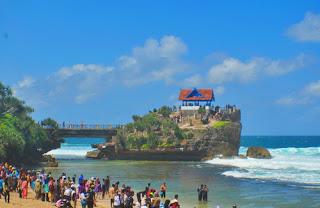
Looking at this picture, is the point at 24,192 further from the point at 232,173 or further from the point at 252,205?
the point at 232,173

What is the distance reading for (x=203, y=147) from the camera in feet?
198

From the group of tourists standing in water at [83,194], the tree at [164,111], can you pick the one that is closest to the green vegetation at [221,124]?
the tree at [164,111]

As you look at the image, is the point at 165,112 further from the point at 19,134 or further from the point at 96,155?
the point at 19,134

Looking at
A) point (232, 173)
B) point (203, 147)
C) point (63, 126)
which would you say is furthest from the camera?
point (63, 126)

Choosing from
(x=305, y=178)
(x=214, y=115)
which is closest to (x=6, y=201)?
(x=305, y=178)

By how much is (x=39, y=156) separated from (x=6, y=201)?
36.4 metres

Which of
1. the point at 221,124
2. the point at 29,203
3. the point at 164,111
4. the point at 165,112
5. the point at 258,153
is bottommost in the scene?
the point at 29,203

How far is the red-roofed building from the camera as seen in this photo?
2803 inches

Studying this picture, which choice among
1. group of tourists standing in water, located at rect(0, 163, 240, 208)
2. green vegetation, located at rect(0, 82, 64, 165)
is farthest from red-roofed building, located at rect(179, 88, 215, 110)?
group of tourists standing in water, located at rect(0, 163, 240, 208)

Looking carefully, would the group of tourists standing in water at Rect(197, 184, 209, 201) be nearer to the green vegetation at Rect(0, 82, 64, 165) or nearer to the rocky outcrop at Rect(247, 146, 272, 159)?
the green vegetation at Rect(0, 82, 64, 165)

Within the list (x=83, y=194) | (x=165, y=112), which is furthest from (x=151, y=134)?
(x=83, y=194)

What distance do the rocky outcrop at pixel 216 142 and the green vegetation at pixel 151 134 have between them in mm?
1715

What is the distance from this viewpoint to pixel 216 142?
61156 mm

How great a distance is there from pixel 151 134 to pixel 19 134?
22.6 metres
